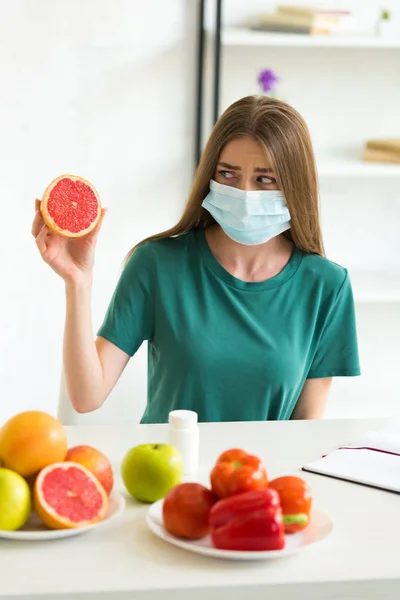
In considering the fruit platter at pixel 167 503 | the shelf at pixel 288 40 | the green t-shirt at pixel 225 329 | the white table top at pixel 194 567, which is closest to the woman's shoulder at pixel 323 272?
the green t-shirt at pixel 225 329

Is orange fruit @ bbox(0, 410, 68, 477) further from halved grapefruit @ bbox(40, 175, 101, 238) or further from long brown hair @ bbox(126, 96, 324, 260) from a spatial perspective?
long brown hair @ bbox(126, 96, 324, 260)

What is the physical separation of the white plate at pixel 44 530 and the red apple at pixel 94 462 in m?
0.03

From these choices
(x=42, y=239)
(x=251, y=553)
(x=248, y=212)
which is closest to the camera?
(x=251, y=553)

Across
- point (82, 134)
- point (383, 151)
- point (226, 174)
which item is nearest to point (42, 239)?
point (226, 174)

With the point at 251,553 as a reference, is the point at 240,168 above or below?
above

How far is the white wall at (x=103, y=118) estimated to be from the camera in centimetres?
305

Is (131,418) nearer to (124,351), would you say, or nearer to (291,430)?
(124,351)

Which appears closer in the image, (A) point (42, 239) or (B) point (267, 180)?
(A) point (42, 239)

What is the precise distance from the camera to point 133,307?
200 cm

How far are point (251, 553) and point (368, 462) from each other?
0.47 m

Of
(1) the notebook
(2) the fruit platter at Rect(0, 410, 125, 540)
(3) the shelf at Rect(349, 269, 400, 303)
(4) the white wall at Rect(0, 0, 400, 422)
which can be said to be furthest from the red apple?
(3) the shelf at Rect(349, 269, 400, 303)

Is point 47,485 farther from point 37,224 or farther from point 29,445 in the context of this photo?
point 37,224

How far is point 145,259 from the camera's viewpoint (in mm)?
2033

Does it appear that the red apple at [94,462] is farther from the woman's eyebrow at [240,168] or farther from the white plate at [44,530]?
the woman's eyebrow at [240,168]
